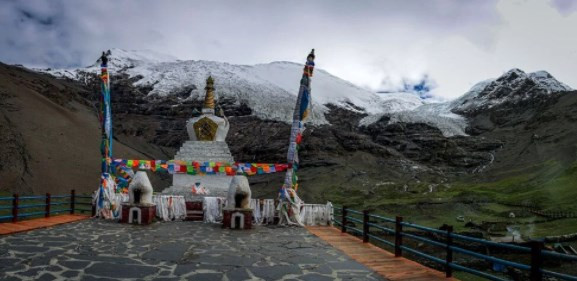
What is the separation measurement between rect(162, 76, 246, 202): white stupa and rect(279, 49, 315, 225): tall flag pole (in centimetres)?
542

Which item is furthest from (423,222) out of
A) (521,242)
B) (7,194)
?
(7,194)

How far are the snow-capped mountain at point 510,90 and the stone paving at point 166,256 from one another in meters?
84.4

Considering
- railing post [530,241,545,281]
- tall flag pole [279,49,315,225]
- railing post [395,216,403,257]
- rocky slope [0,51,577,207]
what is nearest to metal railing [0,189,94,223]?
tall flag pole [279,49,315,225]

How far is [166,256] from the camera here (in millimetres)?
8352

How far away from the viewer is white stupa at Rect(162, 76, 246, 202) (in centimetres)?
1998

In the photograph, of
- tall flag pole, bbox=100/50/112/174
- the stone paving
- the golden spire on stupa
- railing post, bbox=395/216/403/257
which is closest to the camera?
the stone paving

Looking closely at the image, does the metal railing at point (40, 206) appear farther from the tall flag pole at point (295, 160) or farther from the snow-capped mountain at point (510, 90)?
the snow-capped mountain at point (510, 90)

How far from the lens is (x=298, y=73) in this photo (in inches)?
5133

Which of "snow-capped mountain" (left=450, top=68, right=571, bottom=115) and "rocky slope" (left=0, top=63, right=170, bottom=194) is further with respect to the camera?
"snow-capped mountain" (left=450, top=68, right=571, bottom=115)

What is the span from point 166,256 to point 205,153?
42.4ft

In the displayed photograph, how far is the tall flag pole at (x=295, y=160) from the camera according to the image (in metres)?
14.6

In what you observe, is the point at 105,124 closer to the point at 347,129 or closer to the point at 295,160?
the point at 295,160

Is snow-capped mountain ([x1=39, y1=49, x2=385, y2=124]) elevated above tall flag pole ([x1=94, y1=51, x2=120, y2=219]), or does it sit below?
above

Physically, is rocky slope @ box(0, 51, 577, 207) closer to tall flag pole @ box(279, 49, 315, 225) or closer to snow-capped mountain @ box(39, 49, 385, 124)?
snow-capped mountain @ box(39, 49, 385, 124)
